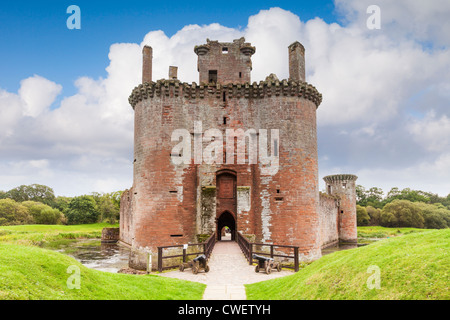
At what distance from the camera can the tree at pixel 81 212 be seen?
76.4 metres

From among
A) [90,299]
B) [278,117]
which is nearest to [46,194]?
[278,117]

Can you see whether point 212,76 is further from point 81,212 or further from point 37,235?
point 81,212

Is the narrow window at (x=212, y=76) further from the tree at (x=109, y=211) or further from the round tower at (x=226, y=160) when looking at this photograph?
the tree at (x=109, y=211)

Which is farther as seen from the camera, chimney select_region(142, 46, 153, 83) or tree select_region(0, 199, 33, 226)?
tree select_region(0, 199, 33, 226)

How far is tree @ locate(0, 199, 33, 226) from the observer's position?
61031mm

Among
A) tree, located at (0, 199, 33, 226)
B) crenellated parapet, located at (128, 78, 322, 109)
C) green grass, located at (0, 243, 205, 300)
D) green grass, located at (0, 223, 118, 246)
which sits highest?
crenellated parapet, located at (128, 78, 322, 109)

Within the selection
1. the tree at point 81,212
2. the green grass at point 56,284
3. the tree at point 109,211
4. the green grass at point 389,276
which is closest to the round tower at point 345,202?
the green grass at point 389,276

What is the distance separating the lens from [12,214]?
204ft

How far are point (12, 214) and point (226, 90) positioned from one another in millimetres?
57074

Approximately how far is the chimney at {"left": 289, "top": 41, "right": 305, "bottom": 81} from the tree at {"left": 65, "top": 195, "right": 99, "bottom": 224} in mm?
67381

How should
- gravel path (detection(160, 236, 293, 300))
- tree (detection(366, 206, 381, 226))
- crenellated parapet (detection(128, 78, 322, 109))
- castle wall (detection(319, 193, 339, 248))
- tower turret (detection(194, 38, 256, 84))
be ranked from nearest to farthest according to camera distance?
gravel path (detection(160, 236, 293, 300))
crenellated parapet (detection(128, 78, 322, 109))
tower turret (detection(194, 38, 256, 84))
castle wall (detection(319, 193, 339, 248))
tree (detection(366, 206, 381, 226))

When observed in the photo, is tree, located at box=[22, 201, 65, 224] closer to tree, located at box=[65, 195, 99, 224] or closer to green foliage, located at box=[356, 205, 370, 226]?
tree, located at box=[65, 195, 99, 224]

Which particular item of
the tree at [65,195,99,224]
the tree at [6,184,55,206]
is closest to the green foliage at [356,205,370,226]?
the tree at [65,195,99,224]
